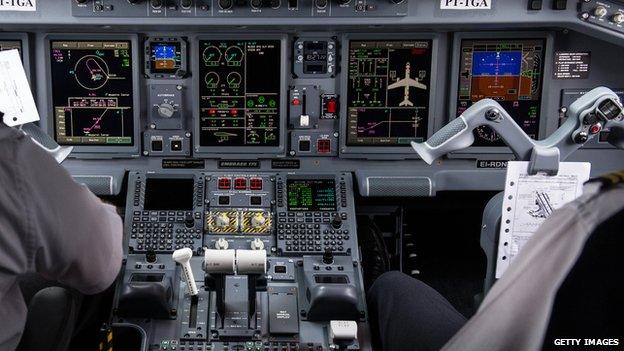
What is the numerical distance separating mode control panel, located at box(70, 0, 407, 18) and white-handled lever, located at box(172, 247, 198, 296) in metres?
1.12

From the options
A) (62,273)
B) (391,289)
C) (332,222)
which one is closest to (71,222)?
(62,273)

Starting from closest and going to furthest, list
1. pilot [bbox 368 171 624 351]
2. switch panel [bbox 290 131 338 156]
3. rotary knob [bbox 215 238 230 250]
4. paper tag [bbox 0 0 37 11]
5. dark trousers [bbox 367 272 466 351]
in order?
1. pilot [bbox 368 171 624 351]
2. dark trousers [bbox 367 272 466 351]
3. paper tag [bbox 0 0 37 11]
4. rotary knob [bbox 215 238 230 250]
5. switch panel [bbox 290 131 338 156]

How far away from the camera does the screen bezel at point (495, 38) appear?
12.7 ft

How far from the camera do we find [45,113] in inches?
155

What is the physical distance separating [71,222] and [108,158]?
2141mm

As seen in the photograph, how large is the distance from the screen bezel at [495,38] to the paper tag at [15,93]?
6.67ft

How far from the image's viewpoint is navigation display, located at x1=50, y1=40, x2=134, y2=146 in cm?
387

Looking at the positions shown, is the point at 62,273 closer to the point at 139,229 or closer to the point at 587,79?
the point at 139,229

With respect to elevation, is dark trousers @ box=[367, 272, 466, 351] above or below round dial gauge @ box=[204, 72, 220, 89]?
below

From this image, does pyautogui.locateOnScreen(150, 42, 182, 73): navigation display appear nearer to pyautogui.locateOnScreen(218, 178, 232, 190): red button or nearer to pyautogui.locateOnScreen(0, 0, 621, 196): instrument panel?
pyautogui.locateOnScreen(0, 0, 621, 196): instrument panel

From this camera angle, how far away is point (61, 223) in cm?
188

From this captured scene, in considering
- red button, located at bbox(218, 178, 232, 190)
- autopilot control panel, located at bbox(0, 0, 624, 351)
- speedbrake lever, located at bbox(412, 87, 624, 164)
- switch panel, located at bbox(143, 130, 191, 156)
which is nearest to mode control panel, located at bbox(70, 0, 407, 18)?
autopilot control panel, located at bbox(0, 0, 624, 351)

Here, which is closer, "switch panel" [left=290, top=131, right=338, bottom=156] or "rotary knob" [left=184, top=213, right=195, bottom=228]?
"rotary knob" [left=184, top=213, right=195, bottom=228]

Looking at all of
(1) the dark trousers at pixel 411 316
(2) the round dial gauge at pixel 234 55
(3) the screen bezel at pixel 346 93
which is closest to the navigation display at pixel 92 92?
(2) the round dial gauge at pixel 234 55
